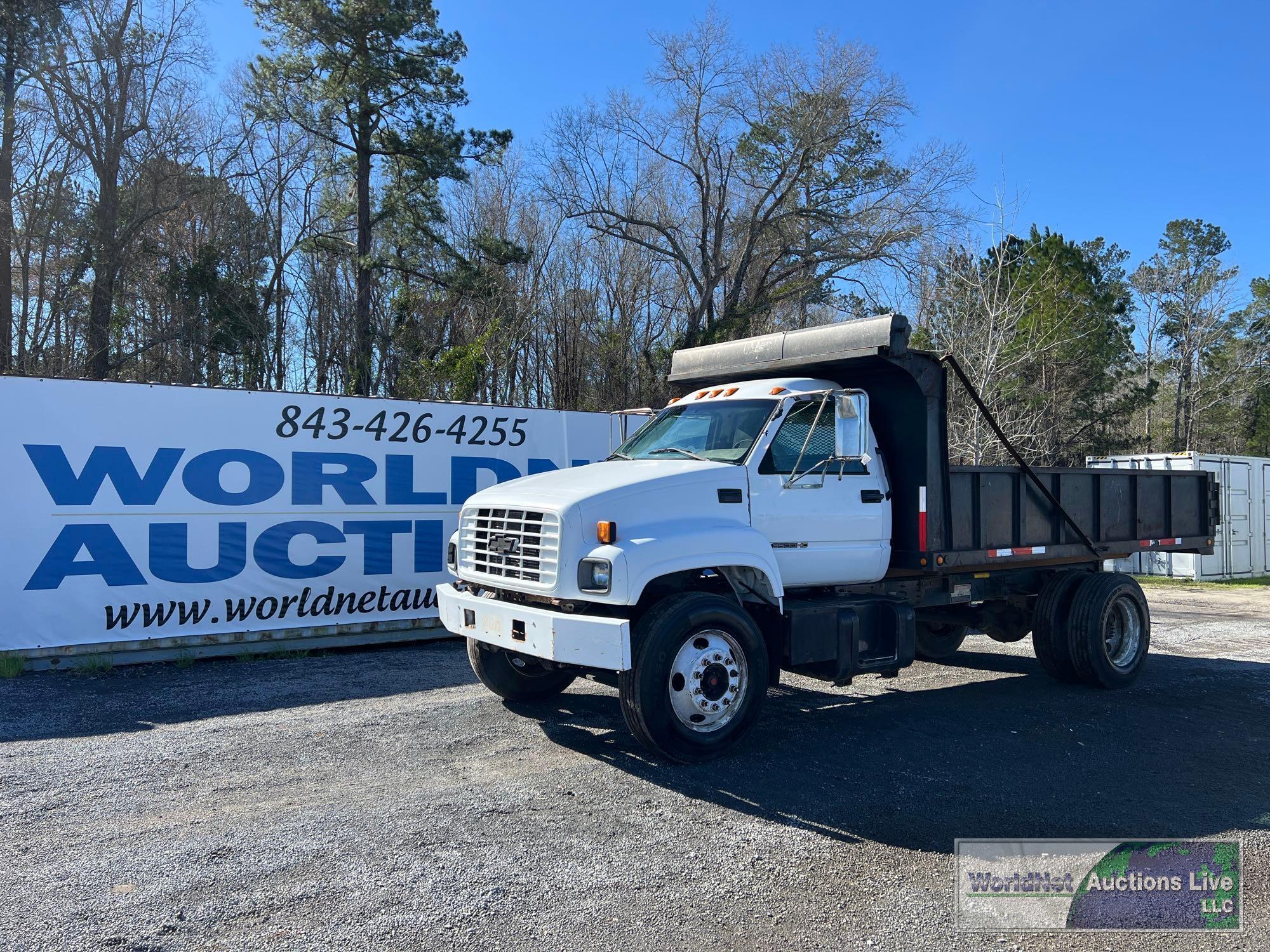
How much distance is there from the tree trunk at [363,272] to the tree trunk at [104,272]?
5.77m

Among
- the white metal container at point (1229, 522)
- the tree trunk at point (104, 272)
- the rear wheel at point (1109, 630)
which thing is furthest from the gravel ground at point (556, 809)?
the tree trunk at point (104, 272)

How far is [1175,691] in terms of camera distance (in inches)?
335

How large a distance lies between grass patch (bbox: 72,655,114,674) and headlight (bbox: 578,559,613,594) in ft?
19.5

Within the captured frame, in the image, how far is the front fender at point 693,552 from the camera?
5.70 meters

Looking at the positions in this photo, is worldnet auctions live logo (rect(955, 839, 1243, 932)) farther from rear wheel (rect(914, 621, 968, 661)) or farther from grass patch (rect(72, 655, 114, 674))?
grass patch (rect(72, 655, 114, 674))

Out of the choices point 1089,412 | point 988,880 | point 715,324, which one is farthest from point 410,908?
point 1089,412

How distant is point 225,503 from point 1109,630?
899 cm

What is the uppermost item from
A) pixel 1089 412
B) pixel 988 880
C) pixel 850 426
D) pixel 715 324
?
pixel 715 324

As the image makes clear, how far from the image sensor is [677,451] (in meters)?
7.00

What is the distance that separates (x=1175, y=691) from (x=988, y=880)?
5.32 m

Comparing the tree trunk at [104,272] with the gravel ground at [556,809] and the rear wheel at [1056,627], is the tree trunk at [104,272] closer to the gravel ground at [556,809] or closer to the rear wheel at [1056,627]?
the gravel ground at [556,809]

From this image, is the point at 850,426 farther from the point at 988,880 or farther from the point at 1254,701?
the point at 1254,701

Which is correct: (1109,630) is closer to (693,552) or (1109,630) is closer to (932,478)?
(932,478)

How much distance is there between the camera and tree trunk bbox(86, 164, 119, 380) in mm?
22438
